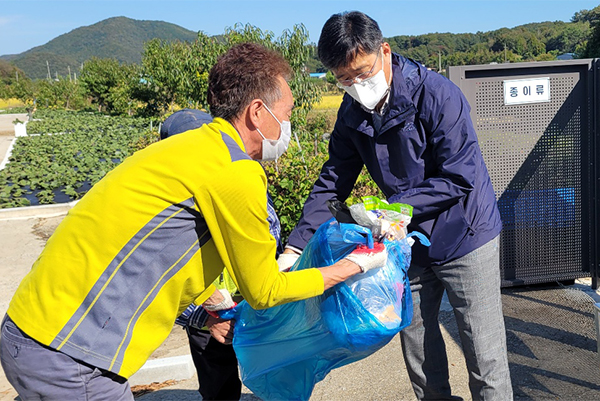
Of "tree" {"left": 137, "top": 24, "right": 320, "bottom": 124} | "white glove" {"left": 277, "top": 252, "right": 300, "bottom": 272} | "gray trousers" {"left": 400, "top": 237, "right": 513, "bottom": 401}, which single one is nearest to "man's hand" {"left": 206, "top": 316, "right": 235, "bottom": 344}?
"white glove" {"left": 277, "top": 252, "right": 300, "bottom": 272}

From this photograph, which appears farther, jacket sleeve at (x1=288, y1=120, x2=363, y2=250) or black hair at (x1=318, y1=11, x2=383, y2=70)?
jacket sleeve at (x1=288, y1=120, x2=363, y2=250)

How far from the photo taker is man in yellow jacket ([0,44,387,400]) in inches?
64.0

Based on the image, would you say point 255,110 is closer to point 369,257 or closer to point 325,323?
point 369,257

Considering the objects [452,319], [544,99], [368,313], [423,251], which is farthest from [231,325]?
[544,99]

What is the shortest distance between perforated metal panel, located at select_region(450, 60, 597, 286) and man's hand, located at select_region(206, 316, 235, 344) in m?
2.72

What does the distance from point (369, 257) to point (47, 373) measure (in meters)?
1.05

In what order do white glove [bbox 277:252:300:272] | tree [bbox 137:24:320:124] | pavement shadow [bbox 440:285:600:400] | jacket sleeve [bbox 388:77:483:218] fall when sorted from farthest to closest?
tree [bbox 137:24:320:124]
pavement shadow [bbox 440:285:600:400]
white glove [bbox 277:252:300:272]
jacket sleeve [bbox 388:77:483:218]

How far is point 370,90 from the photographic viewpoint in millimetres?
2410

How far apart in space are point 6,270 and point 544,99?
5521 millimetres

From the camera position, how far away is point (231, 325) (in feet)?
8.07

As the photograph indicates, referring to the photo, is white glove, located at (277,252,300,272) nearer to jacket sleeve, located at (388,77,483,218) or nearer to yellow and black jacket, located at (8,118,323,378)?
jacket sleeve, located at (388,77,483,218)

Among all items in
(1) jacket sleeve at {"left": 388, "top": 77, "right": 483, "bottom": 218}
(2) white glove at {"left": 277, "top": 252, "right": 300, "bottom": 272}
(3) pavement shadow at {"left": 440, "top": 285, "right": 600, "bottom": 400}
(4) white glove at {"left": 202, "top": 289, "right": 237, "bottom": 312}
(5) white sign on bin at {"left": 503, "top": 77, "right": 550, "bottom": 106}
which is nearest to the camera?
(1) jacket sleeve at {"left": 388, "top": 77, "right": 483, "bottom": 218}

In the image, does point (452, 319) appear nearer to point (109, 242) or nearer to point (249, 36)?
point (109, 242)

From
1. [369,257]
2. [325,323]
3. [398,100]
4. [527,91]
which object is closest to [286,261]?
[325,323]
